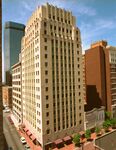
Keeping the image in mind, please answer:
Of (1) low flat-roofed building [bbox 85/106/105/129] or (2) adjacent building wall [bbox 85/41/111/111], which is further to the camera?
(2) adjacent building wall [bbox 85/41/111/111]

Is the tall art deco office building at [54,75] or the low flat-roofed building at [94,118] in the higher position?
the tall art deco office building at [54,75]

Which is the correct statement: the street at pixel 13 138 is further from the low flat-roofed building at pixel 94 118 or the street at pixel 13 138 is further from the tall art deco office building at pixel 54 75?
the low flat-roofed building at pixel 94 118

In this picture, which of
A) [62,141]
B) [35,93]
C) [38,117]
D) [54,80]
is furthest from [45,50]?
[62,141]

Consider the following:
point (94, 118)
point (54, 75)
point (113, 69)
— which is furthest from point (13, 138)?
point (113, 69)

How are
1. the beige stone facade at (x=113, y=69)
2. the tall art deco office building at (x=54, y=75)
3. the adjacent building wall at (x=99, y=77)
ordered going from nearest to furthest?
the tall art deco office building at (x=54, y=75) < the adjacent building wall at (x=99, y=77) < the beige stone facade at (x=113, y=69)

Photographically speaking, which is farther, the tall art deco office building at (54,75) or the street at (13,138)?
the street at (13,138)

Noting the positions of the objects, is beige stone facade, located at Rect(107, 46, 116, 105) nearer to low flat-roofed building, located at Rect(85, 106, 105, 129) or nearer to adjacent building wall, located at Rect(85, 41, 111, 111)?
adjacent building wall, located at Rect(85, 41, 111, 111)

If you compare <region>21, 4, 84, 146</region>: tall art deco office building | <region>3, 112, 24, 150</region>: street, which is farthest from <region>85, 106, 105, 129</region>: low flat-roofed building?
<region>3, 112, 24, 150</region>: street

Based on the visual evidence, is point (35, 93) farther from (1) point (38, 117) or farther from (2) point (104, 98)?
(2) point (104, 98)

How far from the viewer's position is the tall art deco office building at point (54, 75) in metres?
63.5

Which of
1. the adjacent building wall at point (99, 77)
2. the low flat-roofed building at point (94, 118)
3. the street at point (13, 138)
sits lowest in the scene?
the street at point (13, 138)

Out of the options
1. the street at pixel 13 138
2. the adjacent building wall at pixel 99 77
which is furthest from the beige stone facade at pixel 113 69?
the street at pixel 13 138

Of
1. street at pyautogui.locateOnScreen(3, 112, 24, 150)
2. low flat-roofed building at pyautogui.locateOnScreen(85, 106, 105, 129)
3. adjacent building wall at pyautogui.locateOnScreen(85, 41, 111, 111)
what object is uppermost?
adjacent building wall at pyautogui.locateOnScreen(85, 41, 111, 111)

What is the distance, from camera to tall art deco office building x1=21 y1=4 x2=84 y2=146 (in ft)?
208
